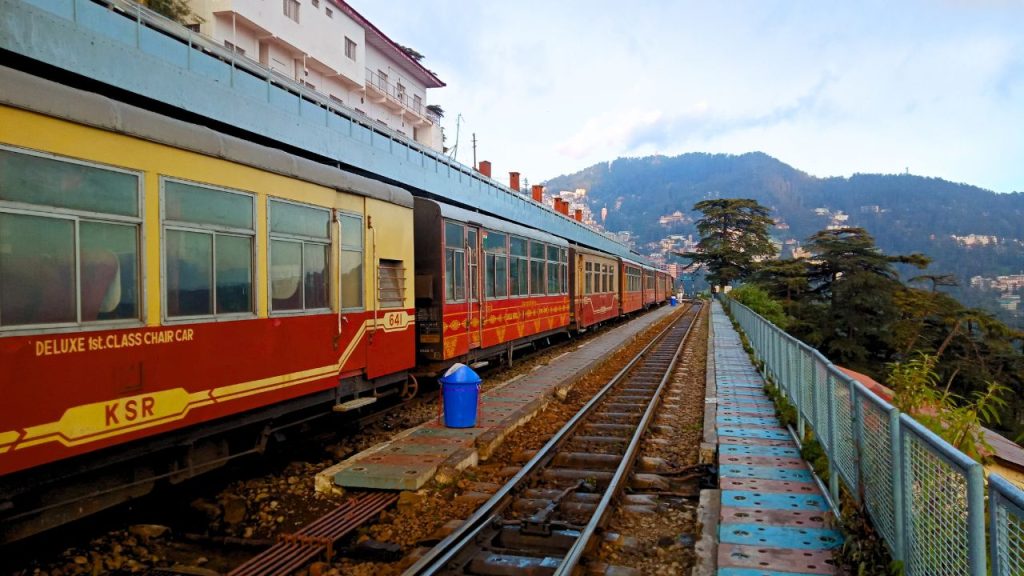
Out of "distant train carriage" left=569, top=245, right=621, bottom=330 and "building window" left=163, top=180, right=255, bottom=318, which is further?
"distant train carriage" left=569, top=245, right=621, bottom=330

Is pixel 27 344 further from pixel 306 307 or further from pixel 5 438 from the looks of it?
pixel 306 307

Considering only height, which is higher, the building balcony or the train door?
the building balcony

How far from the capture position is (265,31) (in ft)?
87.4

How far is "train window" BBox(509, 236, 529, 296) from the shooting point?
1344 centimetres

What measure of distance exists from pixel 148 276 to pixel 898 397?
6.05 meters

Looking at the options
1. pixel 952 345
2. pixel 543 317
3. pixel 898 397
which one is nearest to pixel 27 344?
pixel 898 397

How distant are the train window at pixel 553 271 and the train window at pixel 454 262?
577 cm

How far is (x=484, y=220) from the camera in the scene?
1192 cm

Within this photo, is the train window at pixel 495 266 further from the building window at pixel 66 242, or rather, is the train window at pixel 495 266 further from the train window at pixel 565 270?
the building window at pixel 66 242

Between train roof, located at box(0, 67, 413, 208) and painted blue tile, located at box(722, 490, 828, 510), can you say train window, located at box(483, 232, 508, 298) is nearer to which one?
train roof, located at box(0, 67, 413, 208)

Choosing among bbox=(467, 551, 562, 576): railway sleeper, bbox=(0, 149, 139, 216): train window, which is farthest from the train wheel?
bbox=(0, 149, 139, 216): train window

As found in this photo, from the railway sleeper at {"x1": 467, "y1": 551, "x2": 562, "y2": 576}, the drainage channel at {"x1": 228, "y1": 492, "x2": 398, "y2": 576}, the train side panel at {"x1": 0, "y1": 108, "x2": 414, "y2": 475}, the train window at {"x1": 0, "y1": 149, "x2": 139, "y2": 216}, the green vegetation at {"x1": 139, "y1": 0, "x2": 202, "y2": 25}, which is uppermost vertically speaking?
the green vegetation at {"x1": 139, "y1": 0, "x2": 202, "y2": 25}

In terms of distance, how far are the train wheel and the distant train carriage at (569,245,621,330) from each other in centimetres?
1002

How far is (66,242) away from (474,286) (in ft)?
24.1
